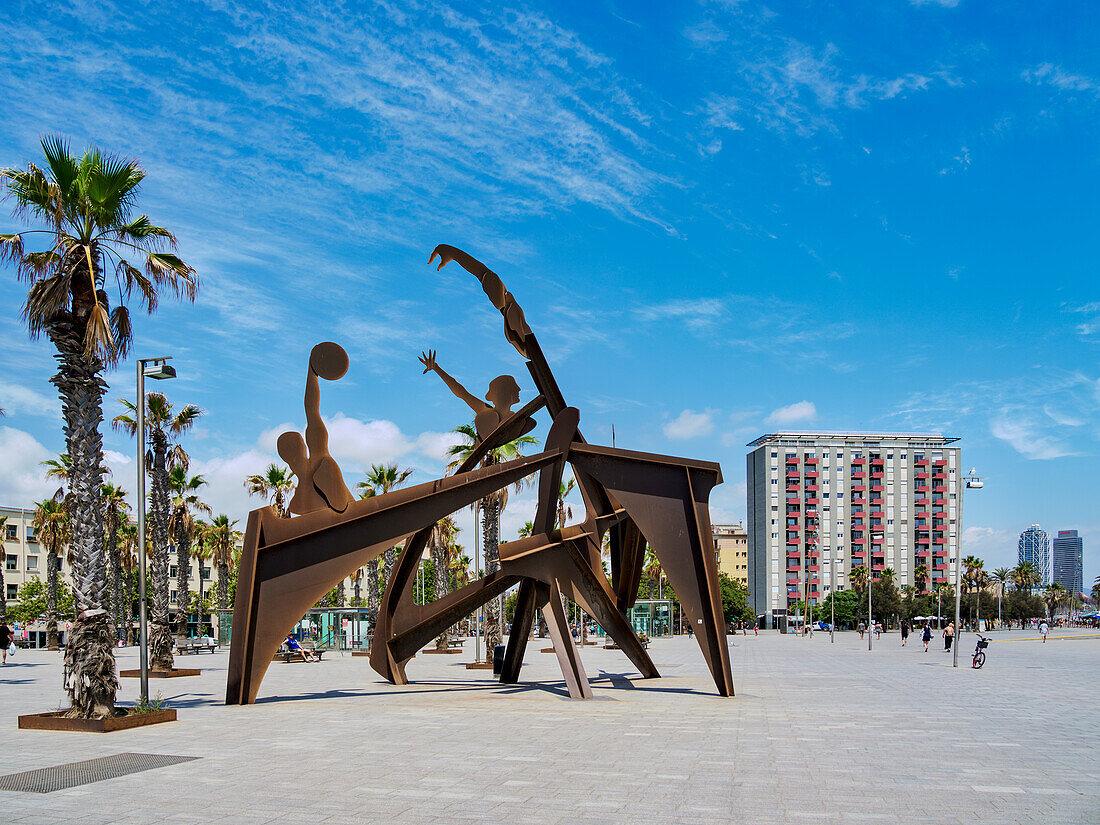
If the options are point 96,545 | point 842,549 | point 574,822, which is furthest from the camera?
point 842,549

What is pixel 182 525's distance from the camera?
3481cm

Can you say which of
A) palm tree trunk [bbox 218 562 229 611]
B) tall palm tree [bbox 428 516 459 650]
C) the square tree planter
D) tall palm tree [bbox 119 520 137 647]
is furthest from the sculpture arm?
palm tree trunk [bbox 218 562 229 611]

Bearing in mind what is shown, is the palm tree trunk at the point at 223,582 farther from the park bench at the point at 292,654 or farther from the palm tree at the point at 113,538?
the park bench at the point at 292,654

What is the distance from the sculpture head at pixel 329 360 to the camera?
16969mm

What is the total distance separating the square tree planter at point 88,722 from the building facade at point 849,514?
116115mm

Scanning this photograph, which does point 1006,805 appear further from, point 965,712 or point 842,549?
point 842,549

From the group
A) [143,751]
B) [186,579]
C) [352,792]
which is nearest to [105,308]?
[143,751]

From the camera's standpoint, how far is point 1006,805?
8102 millimetres

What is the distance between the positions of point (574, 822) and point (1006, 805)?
3.81 metres

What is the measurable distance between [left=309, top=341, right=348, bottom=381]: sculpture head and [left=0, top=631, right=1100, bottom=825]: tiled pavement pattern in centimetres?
582

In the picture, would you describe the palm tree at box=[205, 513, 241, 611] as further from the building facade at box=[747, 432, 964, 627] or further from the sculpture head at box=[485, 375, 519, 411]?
the building facade at box=[747, 432, 964, 627]

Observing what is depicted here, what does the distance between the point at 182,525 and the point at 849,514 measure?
105 meters

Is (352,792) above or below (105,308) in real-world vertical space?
below

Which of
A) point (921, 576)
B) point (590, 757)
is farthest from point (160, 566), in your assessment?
point (921, 576)
